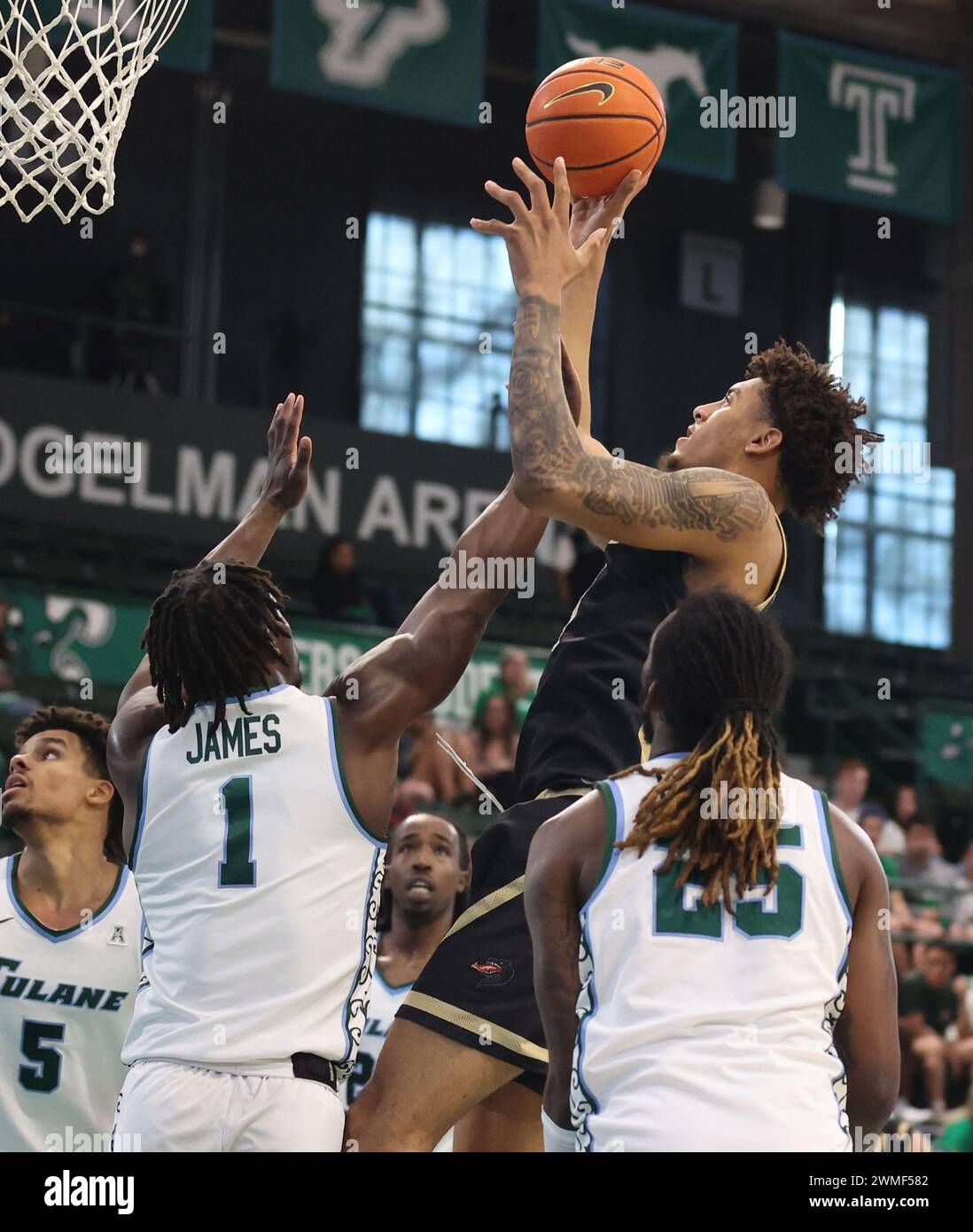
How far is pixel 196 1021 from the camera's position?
3418mm

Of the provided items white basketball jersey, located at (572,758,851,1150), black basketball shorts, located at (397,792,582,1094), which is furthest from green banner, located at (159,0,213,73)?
white basketball jersey, located at (572,758,851,1150)

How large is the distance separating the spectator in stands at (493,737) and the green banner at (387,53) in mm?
3917

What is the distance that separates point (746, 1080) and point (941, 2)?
15306 millimetres

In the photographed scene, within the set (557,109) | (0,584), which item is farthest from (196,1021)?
(0,584)

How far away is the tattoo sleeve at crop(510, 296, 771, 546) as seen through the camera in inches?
138

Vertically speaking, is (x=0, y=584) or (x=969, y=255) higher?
(x=969, y=255)

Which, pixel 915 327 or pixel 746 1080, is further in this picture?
pixel 915 327

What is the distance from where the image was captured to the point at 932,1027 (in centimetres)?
1023

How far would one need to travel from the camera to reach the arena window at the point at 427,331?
55.6ft

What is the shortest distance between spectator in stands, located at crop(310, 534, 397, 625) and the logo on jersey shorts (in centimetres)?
843

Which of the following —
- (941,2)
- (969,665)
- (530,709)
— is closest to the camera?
(530,709)

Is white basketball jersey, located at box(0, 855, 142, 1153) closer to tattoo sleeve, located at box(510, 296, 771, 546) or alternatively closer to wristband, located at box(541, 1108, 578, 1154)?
wristband, located at box(541, 1108, 578, 1154)
